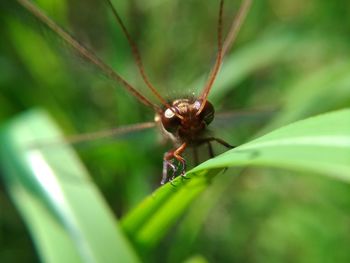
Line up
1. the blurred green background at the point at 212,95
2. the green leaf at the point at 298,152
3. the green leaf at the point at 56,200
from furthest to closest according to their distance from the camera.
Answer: the blurred green background at the point at 212,95 < the green leaf at the point at 56,200 < the green leaf at the point at 298,152

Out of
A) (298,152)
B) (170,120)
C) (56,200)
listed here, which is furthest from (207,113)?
(298,152)

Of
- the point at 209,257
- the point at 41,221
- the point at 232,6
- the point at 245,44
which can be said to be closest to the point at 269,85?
the point at 245,44

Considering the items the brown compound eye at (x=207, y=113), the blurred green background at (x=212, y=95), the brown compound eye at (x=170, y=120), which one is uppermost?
the blurred green background at (x=212, y=95)

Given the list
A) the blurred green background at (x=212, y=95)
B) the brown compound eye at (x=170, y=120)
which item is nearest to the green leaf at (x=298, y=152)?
the brown compound eye at (x=170, y=120)

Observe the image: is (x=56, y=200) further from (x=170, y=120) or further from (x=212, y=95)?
(x=212, y=95)

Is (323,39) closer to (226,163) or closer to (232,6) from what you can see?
(232,6)

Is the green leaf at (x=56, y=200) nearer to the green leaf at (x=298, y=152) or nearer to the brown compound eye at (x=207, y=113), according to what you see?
the green leaf at (x=298, y=152)

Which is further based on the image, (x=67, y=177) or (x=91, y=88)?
(x=91, y=88)
